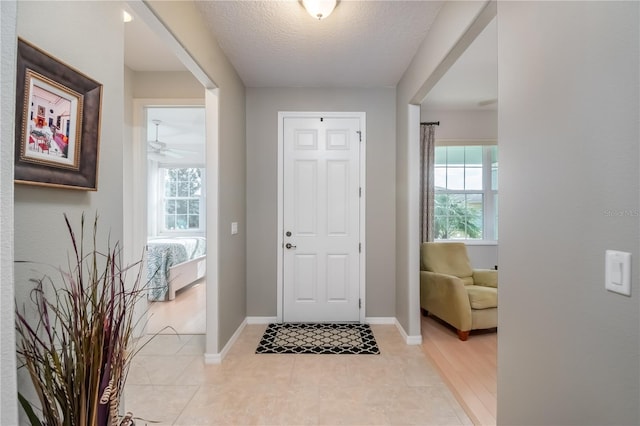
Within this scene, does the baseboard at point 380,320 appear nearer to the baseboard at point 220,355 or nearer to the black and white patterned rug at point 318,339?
the black and white patterned rug at point 318,339

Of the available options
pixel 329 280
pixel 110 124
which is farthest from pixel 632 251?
pixel 329 280

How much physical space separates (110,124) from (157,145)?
16.1 feet

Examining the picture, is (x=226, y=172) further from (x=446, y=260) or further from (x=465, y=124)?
(x=465, y=124)

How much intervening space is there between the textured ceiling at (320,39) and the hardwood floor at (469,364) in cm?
268

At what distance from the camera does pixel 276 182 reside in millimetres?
3463

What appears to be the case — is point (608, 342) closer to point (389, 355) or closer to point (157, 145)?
point (389, 355)

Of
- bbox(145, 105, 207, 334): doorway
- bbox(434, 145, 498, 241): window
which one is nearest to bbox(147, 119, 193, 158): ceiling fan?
bbox(145, 105, 207, 334): doorway

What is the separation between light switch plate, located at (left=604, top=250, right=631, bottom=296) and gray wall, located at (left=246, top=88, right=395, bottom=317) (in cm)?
260

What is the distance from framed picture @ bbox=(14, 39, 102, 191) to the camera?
913 millimetres

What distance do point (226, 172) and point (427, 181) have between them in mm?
2658

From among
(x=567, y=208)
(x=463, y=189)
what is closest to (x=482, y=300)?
(x=463, y=189)

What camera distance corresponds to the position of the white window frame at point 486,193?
432 centimetres

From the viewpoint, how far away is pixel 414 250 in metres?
2.94

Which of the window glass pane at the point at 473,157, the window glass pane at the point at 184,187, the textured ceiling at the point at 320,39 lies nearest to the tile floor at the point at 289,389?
the textured ceiling at the point at 320,39
